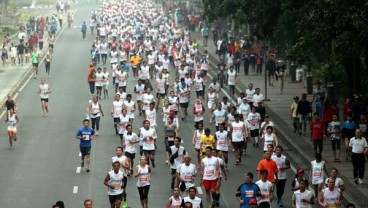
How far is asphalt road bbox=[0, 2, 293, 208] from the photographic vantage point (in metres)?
28.5

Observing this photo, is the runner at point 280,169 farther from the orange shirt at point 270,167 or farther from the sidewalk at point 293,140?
the sidewalk at point 293,140

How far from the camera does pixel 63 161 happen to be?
33781mm

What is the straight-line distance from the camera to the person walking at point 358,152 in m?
29.2

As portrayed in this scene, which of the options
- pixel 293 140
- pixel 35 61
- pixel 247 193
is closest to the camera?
pixel 247 193

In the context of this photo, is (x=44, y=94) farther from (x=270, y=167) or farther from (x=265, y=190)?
Result: (x=265, y=190)

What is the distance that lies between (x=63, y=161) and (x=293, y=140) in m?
7.65

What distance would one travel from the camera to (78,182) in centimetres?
3050

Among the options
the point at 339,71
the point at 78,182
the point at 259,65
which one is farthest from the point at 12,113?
the point at 259,65

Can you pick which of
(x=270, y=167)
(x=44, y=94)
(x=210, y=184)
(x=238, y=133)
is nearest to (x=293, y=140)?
(x=238, y=133)

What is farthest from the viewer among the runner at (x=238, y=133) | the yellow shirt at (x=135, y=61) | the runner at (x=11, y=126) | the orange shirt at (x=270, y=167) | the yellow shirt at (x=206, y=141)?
the yellow shirt at (x=135, y=61)

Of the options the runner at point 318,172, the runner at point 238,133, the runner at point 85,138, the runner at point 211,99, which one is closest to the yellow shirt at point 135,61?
the runner at point 211,99

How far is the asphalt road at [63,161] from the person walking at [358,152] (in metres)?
1.79

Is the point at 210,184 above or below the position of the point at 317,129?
below

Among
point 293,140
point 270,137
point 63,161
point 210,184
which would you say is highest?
point 270,137
